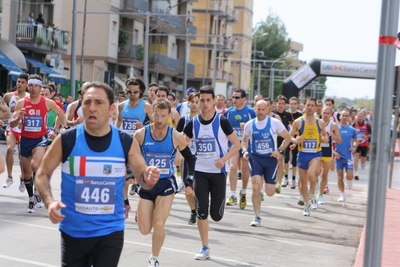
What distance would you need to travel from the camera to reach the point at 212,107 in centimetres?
1077

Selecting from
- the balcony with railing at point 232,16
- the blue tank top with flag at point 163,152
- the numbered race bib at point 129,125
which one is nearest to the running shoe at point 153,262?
the blue tank top with flag at point 163,152

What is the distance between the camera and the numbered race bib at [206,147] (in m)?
10.9

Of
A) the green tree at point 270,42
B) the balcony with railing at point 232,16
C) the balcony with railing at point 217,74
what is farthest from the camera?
the green tree at point 270,42

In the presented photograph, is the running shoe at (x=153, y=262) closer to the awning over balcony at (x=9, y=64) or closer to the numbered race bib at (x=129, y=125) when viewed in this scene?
the numbered race bib at (x=129, y=125)

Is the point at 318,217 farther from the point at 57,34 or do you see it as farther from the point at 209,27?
the point at 209,27

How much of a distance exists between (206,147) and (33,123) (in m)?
3.82

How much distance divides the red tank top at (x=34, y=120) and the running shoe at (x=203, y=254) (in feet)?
15.0

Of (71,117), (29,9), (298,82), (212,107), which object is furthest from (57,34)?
(212,107)

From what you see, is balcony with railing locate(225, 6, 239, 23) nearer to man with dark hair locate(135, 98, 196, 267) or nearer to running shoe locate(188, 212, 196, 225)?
running shoe locate(188, 212, 196, 225)

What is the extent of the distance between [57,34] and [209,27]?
1644 inches

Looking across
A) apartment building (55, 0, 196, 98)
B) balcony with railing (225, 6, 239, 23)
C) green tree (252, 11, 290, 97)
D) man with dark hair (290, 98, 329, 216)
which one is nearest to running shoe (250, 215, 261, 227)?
man with dark hair (290, 98, 329, 216)

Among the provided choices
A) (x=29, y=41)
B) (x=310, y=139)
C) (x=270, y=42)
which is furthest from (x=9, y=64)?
(x=270, y=42)

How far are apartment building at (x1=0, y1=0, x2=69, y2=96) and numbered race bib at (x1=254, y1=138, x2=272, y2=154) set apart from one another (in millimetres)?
24603

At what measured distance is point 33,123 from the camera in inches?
539
